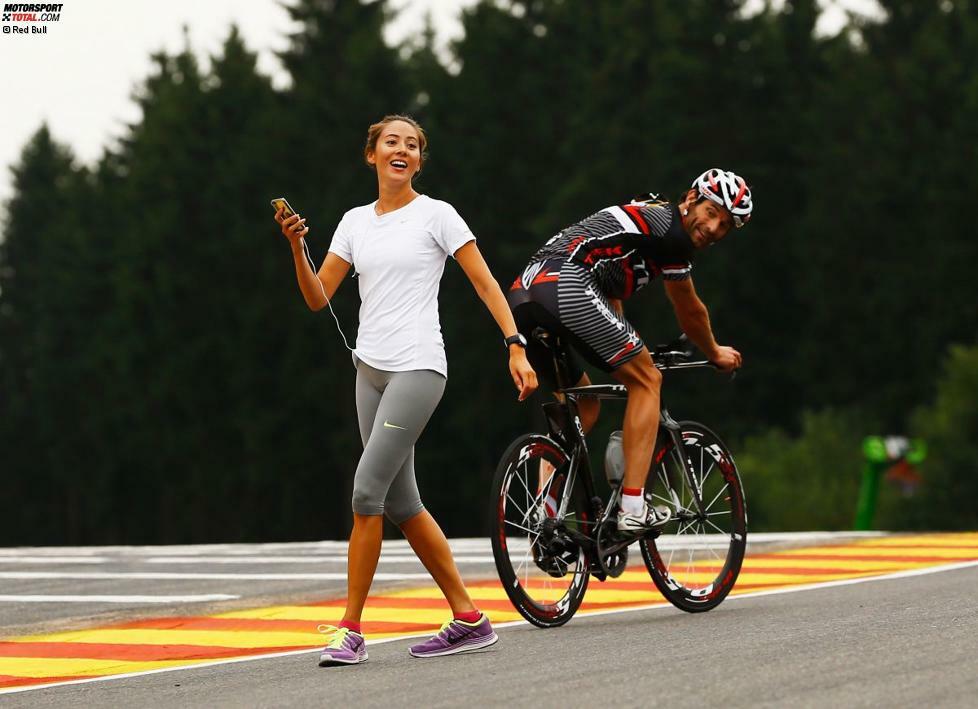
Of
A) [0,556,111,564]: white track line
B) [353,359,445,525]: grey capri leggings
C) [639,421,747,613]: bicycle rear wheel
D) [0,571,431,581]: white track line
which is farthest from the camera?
[0,556,111,564]: white track line

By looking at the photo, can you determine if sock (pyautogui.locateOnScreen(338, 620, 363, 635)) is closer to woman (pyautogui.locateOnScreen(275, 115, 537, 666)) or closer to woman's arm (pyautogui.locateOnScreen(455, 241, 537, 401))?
woman (pyautogui.locateOnScreen(275, 115, 537, 666))

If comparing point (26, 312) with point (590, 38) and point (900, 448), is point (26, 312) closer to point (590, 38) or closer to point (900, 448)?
point (590, 38)

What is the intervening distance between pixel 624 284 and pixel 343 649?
2.14 metres

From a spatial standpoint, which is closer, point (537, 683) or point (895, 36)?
point (537, 683)

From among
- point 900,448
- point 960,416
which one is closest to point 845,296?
point 960,416

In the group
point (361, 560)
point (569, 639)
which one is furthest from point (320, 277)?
point (569, 639)

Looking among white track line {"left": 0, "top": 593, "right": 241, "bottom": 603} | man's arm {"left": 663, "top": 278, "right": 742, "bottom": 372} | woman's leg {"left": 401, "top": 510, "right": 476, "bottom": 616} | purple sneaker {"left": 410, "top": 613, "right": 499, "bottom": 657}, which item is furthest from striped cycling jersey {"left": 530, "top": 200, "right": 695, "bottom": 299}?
white track line {"left": 0, "top": 593, "right": 241, "bottom": 603}

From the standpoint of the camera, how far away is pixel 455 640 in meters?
7.23

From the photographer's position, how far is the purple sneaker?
23.6 ft

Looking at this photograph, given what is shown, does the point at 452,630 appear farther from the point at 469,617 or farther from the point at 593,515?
the point at 593,515

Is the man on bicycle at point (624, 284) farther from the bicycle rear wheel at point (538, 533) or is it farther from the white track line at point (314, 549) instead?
the white track line at point (314, 549)

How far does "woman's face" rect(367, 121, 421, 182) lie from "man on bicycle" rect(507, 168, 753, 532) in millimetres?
Answer: 900

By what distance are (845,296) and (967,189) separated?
12.5ft

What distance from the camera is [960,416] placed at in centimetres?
3312
